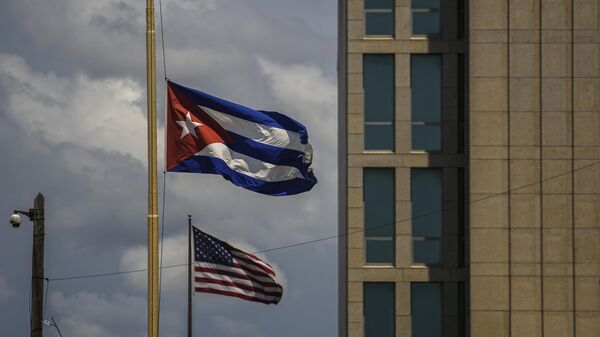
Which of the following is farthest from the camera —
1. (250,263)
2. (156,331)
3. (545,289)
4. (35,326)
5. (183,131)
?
(545,289)

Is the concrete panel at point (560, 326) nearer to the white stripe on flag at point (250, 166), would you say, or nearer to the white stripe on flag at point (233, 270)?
the white stripe on flag at point (233, 270)

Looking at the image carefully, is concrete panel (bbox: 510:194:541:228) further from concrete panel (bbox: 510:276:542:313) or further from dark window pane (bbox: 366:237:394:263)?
dark window pane (bbox: 366:237:394:263)

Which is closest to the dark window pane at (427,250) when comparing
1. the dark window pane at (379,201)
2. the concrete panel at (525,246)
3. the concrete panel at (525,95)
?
the dark window pane at (379,201)

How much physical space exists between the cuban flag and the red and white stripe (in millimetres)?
7174

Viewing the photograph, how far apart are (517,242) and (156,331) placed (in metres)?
25.7

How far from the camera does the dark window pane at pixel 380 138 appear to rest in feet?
176

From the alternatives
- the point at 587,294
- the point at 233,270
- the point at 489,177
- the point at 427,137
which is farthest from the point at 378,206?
the point at 233,270

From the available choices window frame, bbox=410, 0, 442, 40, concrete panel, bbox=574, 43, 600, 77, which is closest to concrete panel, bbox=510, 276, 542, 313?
concrete panel, bbox=574, 43, 600, 77

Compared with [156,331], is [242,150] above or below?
above

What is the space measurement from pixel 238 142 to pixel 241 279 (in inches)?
328

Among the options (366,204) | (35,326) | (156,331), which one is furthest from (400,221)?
(156,331)

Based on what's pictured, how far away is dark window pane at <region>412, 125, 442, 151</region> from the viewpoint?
53719mm

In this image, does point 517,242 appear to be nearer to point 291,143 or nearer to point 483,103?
point 483,103

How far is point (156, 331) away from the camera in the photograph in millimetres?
28000
